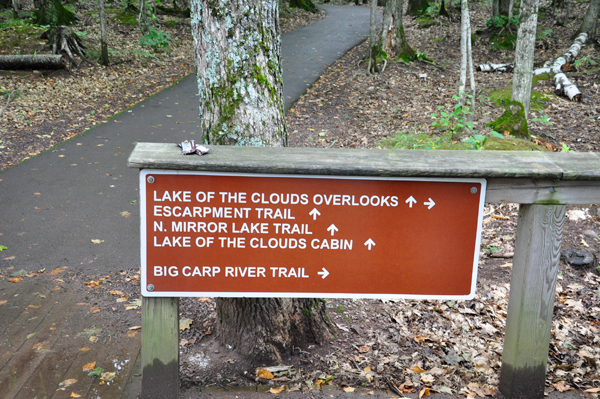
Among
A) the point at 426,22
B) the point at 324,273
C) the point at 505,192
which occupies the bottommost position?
the point at 324,273

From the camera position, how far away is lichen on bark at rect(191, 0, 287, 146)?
8.86 ft

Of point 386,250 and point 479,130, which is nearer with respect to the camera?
point 386,250

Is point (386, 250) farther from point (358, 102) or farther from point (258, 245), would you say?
point (358, 102)

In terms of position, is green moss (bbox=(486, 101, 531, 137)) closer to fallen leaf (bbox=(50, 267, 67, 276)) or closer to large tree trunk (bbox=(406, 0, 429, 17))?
fallen leaf (bbox=(50, 267, 67, 276))

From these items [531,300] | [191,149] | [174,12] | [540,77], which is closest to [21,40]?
[174,12]

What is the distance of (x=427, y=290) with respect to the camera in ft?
8.34

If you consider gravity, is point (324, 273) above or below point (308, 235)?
below

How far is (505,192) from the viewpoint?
243cm

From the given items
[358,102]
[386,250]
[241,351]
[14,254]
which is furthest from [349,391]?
[358,102]

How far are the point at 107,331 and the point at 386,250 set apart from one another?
236cm

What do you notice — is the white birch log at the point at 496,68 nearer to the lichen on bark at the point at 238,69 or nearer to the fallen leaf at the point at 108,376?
the lichen on bark at the point at 238,69

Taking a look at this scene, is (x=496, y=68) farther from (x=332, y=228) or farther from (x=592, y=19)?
(x=332, y=228)

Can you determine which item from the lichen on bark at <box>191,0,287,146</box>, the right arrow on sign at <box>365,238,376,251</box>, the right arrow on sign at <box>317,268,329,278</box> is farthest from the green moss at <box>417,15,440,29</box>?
the right arrow on sign at <box>317,268,329,278</box>

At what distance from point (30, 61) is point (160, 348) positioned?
1320 cm
